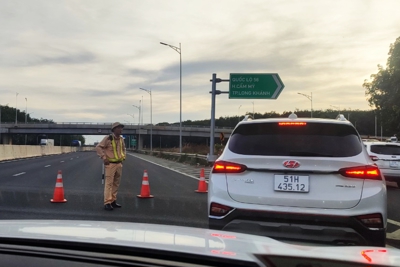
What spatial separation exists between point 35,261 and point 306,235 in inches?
125

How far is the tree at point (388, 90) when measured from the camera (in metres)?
35.0

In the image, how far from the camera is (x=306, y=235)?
14.9 feet

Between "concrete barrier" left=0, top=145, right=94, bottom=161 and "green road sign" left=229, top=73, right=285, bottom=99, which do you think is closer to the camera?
"green road sign" left=229, top=73, right=285, bottom=99

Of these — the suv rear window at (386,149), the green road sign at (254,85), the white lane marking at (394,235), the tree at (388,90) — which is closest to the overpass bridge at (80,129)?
the tree at (388,90)

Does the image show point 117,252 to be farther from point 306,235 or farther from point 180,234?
point 306,235

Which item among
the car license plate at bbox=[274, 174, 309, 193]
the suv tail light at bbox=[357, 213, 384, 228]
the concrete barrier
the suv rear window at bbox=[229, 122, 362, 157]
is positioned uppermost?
the suv rear window at bbox=[229, 122, 362, 157]

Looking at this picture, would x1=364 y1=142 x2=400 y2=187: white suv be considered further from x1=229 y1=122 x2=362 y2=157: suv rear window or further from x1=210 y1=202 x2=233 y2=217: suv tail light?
x1=210 y1=202 x2=233 y2=217: suv tail light

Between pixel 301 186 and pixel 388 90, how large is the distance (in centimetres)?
3477

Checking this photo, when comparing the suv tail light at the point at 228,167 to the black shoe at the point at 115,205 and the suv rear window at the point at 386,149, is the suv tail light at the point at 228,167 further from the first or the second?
the suv rear window at the point at 386,149

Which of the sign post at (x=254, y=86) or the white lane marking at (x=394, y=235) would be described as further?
the sign post at (x=254, y=86)

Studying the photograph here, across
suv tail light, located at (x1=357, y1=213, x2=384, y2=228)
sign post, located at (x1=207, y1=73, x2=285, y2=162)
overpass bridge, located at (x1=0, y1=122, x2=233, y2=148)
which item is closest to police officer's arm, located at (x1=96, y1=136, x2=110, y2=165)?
suv tail light, located at (x1=357, y1=213, x2=384, y2=228)

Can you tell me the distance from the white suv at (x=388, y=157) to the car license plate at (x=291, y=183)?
10733mm

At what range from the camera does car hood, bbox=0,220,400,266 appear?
2.16 m

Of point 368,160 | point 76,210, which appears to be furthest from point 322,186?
point 76,210
